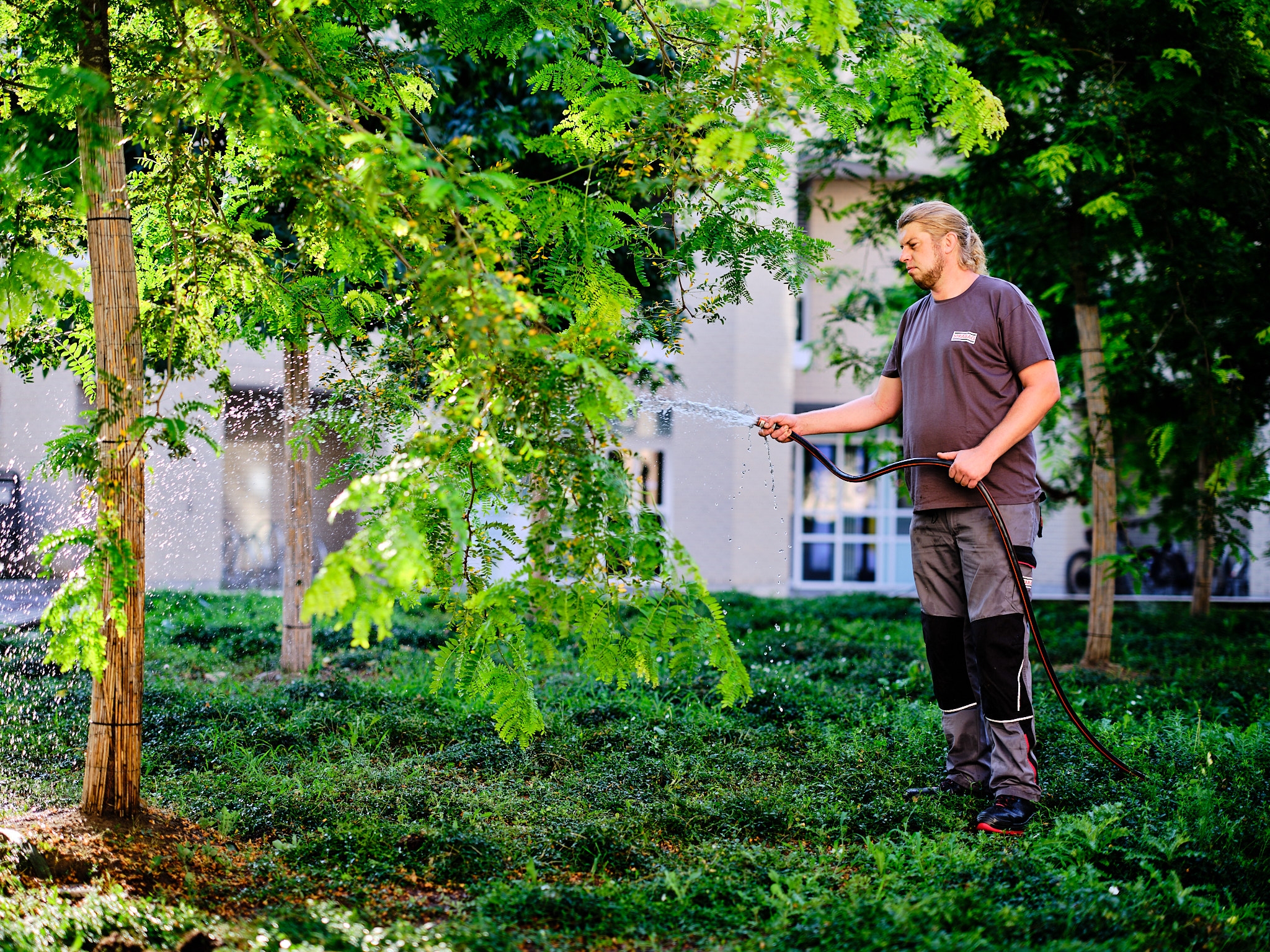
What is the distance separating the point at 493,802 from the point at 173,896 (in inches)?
50.9

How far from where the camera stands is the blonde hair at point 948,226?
12.7 feet

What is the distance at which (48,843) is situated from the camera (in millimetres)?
3109

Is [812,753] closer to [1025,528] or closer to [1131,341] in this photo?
[1025,528]

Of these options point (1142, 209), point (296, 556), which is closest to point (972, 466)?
point (1142, 209)

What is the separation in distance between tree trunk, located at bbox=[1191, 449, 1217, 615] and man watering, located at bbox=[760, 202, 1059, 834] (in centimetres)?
457

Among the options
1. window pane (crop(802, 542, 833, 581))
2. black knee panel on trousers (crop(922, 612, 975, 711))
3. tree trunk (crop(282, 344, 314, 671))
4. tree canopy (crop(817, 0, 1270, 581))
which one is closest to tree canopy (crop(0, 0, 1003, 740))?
black knee panel on trousers (crop(922, 612, 975, 711))

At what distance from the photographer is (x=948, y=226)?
3867 millimetres

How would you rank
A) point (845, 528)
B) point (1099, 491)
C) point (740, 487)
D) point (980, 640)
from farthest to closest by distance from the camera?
1. point (845, 528)
2. point (740, 487)
3. point (1099, 491)
4. point (980, 640)

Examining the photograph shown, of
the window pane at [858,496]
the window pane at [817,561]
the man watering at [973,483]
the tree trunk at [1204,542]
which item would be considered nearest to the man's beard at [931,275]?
the man watering at [973,483]

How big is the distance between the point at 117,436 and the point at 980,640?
3.30m

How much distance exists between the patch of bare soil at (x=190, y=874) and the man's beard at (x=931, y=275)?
→ 2926mm

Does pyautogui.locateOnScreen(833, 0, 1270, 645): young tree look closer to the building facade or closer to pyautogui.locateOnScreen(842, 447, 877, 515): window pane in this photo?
the building facade

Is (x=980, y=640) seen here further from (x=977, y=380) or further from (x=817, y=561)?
(x=817, y=561)

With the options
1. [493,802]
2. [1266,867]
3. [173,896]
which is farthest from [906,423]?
[173,896]
